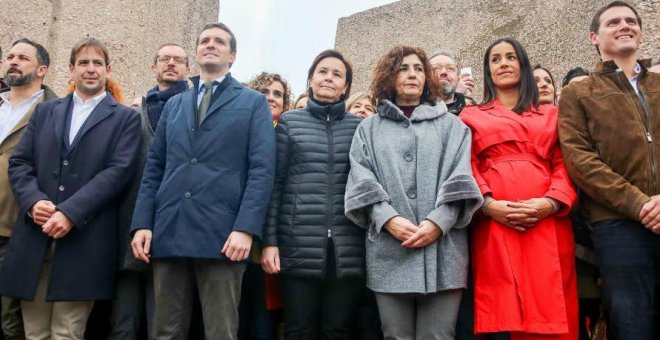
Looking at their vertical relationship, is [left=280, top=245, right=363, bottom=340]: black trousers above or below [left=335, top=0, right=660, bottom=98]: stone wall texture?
below

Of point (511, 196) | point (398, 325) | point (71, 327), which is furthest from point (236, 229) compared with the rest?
point (511, 196)

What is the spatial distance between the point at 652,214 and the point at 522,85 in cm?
103

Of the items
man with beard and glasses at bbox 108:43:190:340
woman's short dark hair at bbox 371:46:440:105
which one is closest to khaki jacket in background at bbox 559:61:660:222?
woman's short dark hair at bbox 371:46:440:105

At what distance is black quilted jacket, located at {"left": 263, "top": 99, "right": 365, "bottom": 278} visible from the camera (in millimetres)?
3053

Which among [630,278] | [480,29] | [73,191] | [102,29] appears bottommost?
[630,278]

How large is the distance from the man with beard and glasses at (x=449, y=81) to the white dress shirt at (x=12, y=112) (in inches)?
119

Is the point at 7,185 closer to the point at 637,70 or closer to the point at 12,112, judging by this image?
the point at 12,112

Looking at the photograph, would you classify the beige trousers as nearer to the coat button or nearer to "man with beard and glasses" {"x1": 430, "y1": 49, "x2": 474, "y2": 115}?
the coat button

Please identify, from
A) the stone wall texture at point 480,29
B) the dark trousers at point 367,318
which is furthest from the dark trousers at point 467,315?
the stone wall texture at point 480,29

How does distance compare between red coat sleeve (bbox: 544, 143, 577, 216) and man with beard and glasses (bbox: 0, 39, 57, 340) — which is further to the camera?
man with beard and glasses (bbox: 0, 39, 57, 340)

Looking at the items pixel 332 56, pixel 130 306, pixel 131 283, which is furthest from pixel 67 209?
pixel 332 56

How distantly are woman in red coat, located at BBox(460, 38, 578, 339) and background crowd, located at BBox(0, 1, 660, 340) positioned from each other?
0.01 meters

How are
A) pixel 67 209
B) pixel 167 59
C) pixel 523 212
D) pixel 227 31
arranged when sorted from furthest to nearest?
1. pixel 167 59
2. pixel 227 31
3. pixel 67 209
4. pixel 523 212

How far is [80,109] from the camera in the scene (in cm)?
369
